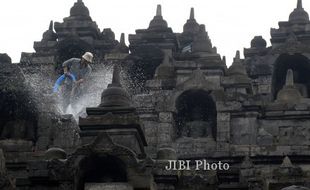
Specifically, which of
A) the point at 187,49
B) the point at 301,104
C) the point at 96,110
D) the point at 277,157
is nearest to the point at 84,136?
the point at 96,110

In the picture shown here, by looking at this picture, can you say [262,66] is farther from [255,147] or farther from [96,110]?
[96,110]

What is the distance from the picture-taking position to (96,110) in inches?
1179

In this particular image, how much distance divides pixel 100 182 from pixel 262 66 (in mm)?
17510

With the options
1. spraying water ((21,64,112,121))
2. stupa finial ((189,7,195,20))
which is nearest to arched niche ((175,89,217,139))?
spraying water ((21,64,112,121))

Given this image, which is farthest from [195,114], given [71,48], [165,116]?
[71,48]

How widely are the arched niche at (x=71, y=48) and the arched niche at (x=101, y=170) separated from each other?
17.7 m

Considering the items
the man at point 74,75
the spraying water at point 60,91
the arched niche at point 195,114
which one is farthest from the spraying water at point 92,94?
the arched niche at point 195,114

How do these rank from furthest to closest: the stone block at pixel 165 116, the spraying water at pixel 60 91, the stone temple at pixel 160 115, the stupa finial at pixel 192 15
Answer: the stupa finial at pixel 192 15
the spraying water at pixel 60 91
the stone block at pixel 165 116
the stone temple at pixel 160 115

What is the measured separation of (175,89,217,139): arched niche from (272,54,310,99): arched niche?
18.5 ft

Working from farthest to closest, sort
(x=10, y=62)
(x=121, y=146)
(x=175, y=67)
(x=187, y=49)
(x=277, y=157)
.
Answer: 1. (x=187, y=49)
2. (x=10, y=62)
3. (x=175, y=67)
4. (x=277, y=157)
5. (x=121, y=146)

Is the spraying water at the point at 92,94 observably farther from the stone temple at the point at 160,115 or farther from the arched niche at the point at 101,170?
the arched niche at the point at 101,170

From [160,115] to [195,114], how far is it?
59.3 inches

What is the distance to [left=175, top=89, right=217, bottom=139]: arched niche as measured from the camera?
3875 centimetres

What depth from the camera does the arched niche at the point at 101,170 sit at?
2850 centimetres
